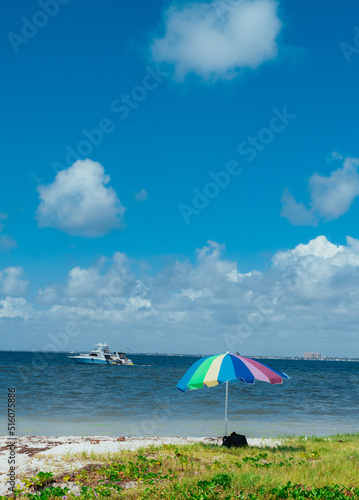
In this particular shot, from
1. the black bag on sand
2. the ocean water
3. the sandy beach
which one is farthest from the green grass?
the ocean water

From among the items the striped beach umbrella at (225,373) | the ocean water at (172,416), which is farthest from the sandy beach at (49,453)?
the ocean water at (172,416)

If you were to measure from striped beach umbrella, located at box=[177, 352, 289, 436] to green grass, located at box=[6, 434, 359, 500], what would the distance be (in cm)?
149

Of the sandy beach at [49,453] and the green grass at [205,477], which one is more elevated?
the green grass at [205,477]

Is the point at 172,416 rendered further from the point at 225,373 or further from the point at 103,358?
the point at 103,358

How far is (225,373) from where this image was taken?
9500 mm

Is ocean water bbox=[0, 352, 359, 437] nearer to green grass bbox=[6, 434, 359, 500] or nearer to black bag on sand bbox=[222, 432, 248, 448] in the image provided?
black bag on sand bbox=[222, 432, 248, 448]

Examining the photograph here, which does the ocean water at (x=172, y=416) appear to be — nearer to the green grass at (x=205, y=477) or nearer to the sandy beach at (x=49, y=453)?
the sandy beach at (x=49, y=453)

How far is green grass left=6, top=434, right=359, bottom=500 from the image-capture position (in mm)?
6180

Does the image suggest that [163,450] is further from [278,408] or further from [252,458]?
[278,408]

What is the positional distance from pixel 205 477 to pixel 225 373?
2784 millimetres

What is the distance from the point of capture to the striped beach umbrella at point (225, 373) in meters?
9.45

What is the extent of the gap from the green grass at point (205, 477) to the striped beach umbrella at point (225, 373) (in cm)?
149

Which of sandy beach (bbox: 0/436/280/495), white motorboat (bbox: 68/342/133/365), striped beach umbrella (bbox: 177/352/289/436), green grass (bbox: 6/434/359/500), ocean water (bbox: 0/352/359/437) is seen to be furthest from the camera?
white motorboat (bbox: 68/342/133/365)

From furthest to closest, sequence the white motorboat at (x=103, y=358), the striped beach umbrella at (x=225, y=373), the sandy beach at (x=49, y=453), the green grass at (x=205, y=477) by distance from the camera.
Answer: the white motorboat at (x=103, y=358)
the striped beach umbrella at (x=225, y=373)
the sandy beach at (x=49, y=453)
the green grass at (x=205, y=477)
